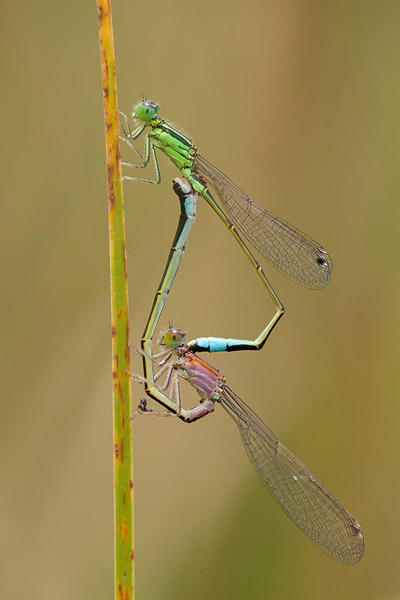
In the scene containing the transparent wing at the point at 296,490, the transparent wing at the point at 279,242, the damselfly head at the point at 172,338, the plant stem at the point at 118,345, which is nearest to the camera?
the plant stem at the point at 118,345

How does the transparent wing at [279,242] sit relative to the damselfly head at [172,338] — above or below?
above

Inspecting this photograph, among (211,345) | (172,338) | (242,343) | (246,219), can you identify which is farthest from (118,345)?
(246,219)

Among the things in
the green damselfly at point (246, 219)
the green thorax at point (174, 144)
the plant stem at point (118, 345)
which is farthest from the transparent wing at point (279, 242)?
the plant stem at point (118, 345)

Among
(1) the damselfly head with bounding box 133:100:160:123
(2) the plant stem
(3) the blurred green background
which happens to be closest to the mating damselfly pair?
(1) the damselfly head with bounding box 133:100:160:123

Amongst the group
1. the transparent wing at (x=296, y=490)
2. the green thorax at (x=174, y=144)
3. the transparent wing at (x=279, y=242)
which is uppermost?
the green thorax at (x=174, y=144)

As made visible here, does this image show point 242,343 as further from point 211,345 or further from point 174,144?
point 174,144

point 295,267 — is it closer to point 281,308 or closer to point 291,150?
point 281,308

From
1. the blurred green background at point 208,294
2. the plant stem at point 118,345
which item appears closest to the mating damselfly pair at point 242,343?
the blurred green background at point 208,294

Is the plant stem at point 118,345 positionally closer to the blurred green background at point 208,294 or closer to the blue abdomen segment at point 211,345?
the blue abdomen segment at point 211,345

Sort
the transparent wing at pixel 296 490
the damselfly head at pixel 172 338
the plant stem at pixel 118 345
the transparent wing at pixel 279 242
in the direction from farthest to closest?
1. the transparent wing at pixel 279 242
2. the transparent wing at pixel 296 490
3. the damselfly head at pixel 172 338
4. the plant stem at pixel 118 345

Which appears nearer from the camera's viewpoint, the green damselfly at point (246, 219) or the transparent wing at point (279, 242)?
the green damselfly at point (246, 219)
